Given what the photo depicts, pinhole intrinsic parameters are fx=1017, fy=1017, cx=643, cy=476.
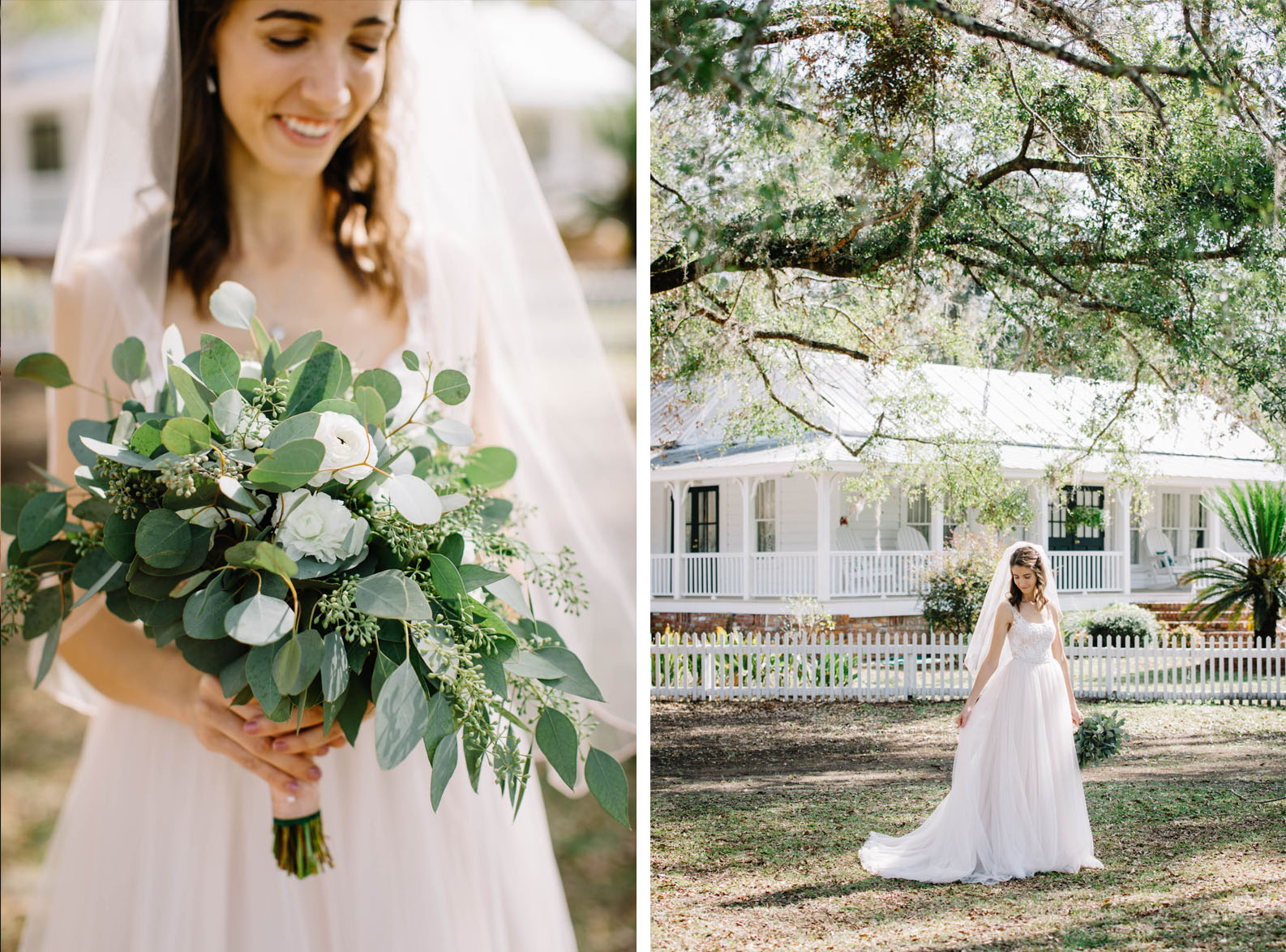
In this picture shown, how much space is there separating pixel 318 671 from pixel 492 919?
737 millimetres

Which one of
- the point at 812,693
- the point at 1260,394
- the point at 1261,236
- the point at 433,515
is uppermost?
the point at 1261,236

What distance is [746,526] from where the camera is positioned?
Result: 2449mm

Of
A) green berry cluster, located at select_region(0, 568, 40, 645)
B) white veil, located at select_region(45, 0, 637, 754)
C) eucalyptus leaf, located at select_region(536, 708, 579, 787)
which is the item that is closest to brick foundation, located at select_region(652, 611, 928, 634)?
white veil, located at select_region(45, 0, 637, 754)

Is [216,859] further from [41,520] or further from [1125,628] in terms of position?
[1125,628]

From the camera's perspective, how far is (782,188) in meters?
2.42

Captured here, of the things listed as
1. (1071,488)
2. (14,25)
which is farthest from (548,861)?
(14,25)

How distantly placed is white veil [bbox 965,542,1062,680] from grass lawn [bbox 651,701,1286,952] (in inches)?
5.5

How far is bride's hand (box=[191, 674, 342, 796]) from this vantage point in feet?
5.43

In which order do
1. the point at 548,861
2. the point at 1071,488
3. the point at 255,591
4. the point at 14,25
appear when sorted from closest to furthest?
1. the point at 255,591
2. the point at 14,25
3. the point at 548,861
4. the point at 1071,488

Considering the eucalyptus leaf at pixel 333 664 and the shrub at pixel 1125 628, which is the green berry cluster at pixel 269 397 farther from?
the shrub at pixel 1125 628

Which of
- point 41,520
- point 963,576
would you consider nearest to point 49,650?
point 41,520

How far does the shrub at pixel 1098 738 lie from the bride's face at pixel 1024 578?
0.33m

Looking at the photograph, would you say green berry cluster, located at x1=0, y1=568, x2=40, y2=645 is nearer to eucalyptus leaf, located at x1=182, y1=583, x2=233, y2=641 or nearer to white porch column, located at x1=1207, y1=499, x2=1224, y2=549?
eucalyptus leaf, located at x1=182, y1=583, x2=233, y2=641

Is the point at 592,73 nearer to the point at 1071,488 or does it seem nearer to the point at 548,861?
the point at 1071,488
